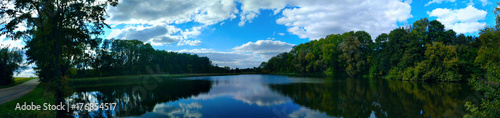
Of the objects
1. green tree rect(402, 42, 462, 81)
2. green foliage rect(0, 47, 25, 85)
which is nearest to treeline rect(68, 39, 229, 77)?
green foliage rect(0, 47, 25, 85)

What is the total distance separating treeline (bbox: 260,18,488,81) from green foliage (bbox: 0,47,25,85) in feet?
164

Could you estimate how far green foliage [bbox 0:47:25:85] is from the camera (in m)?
24.3

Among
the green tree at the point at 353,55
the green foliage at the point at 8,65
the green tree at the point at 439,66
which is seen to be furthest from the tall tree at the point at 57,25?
the green tree at the point at 353,55

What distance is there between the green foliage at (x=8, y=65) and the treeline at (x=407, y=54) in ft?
164

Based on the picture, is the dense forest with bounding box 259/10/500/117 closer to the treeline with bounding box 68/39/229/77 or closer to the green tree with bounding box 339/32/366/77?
the green tree with bounding box 339/32/366/77

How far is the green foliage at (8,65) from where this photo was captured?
24.3 metres

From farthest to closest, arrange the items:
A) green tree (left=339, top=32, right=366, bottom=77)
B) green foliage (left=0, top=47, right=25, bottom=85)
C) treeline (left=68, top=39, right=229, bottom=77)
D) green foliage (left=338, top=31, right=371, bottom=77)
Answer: treeline (left=68, top=39, right=229, bottom=77), green foliage (left=338, top=31, right=371, bottom=77), green tree (left=339, top=32, right=366, bottom=77), green foliage (left=0, top=47, right=25, bottom=85)

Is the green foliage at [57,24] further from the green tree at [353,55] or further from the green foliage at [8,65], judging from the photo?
the green tree at [353,55]

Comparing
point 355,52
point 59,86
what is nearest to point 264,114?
point 59,86

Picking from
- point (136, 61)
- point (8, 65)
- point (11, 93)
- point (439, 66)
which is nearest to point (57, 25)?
point (11, 93)

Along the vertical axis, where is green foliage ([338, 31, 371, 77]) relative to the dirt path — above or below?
above

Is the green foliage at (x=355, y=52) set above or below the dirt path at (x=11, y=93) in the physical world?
above

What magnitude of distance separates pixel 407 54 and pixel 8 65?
56389 mm

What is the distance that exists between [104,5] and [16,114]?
9493 millimetres
